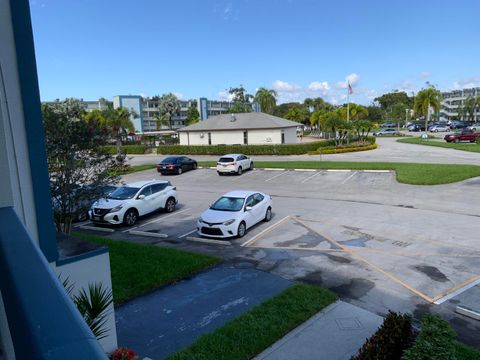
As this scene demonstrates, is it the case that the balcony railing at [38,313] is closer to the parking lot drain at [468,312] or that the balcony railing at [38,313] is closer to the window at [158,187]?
the parking lot drain at [468,312]

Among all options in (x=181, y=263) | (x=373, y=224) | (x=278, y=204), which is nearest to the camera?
(x=181, y=263)

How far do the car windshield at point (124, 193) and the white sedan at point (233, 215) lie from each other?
4320 millimetres

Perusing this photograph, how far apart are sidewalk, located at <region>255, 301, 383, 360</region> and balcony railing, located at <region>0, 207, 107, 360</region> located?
18.3 ft

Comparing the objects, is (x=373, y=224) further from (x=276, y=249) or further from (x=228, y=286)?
(x=228, y=286)

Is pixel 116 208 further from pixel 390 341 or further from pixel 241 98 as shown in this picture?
pixel 241 98

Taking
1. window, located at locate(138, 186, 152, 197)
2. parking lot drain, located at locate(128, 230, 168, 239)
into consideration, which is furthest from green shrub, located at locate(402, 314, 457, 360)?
window, located at locate(138, 186, 152, 197)

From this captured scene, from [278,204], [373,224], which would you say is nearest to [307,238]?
[373,224]

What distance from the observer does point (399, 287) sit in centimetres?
962

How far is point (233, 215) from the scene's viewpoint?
46.8 feet

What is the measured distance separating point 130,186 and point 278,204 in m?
7.78

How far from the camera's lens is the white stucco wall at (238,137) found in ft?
152

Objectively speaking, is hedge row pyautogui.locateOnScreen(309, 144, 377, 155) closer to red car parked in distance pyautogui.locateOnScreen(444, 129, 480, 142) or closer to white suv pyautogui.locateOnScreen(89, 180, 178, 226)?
red car parked in distance pyautogui.locateOnScreen(444, 129, 480, 142)

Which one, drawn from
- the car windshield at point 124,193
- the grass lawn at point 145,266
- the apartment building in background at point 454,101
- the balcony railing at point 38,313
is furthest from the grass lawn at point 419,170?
the apartment building in background at point 454,101

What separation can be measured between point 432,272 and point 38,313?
11065 millimetres
